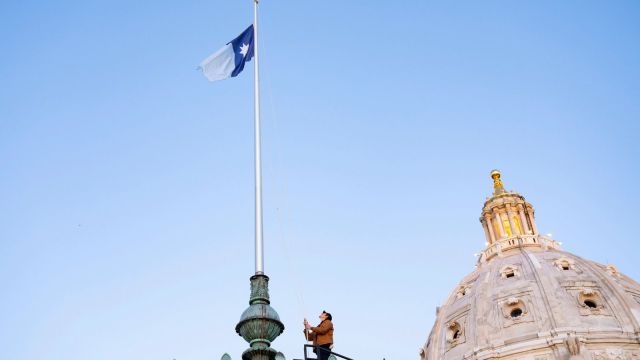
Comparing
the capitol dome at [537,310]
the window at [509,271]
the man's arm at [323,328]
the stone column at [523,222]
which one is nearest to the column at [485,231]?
the stone column at [523,222]

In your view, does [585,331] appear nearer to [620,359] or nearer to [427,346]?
[620,359]

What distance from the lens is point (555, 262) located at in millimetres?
70500

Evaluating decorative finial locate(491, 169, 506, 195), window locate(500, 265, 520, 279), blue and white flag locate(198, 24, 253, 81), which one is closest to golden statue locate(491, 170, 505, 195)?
decorative finial locate(491, 169, 506, 195)

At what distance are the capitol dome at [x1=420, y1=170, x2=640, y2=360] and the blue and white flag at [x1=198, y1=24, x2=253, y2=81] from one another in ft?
152

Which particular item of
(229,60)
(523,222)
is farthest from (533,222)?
(229,60)

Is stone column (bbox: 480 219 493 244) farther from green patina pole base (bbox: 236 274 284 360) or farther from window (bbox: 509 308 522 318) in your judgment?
green patina pole base (bbox: 236 274 284 360)

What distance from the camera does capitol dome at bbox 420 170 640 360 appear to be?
60.0 meters

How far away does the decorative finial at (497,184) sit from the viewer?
282 feet

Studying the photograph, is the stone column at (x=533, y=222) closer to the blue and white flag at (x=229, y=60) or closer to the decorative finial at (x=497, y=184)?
the decorative finial at (x=497, y=184)

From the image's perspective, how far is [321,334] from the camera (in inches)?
519

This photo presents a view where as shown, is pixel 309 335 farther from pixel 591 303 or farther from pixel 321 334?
pixel 591 303

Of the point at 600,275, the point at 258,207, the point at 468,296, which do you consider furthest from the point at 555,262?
the point at 258,207

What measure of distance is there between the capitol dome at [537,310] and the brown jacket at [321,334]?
1935 inches

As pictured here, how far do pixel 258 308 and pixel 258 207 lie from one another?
353 cm
